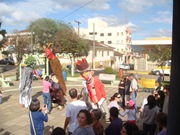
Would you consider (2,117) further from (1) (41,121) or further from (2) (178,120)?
(2) (178,120)

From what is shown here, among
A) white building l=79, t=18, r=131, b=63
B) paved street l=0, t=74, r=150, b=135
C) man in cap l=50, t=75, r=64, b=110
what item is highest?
white building l=79, t=18, r=131, b=63

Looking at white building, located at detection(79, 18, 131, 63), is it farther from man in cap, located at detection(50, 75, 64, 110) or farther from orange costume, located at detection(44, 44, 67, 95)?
orange costume, located at detection(44, 44, 67, 95)

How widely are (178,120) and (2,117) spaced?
27.0 ft

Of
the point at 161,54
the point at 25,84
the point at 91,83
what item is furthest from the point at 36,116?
the point at 161,54

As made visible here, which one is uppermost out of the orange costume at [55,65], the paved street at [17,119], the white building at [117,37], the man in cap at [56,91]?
the white building at [117,37]

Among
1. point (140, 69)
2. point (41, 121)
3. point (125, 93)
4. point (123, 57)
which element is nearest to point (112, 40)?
point (123, 57)

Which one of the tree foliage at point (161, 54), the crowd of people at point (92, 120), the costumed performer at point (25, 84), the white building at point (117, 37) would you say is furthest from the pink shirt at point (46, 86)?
the white building at point (117, 37)

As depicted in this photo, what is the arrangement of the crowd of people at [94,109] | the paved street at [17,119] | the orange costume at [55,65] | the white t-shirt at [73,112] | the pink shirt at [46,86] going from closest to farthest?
the crowd of people at [94,109] → the white t-shirt at [73,112] → the paved street at [17,119] → the pink shirt at [46,86] → the orange costume at [55,65]

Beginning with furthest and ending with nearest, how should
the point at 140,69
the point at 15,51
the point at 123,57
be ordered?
the point at 123,57 < the point at 140,69 < the point at 15,51

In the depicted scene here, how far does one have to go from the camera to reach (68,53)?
26906mm

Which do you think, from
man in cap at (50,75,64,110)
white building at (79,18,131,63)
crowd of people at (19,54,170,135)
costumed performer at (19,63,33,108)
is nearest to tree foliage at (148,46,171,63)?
crowd of people at (19,54,170,135)

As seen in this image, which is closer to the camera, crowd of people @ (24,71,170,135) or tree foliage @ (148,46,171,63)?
crowd of people @ (24,71,170,135)

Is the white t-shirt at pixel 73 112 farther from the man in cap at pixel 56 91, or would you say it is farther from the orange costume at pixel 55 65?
the man in cap at pixel 56 91

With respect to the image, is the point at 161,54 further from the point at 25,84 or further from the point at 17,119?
the point at 17,119
